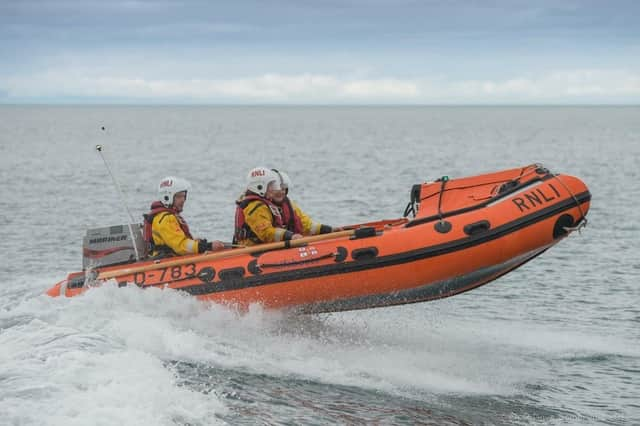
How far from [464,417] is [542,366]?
1.67 meters

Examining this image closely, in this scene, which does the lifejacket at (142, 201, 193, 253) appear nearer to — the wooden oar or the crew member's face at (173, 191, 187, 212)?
the crew member's face at (173, 191, 187, 212)

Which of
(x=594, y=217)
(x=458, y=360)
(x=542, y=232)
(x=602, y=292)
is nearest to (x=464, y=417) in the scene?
(x=458, y=360)

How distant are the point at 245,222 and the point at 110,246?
1.54 meters

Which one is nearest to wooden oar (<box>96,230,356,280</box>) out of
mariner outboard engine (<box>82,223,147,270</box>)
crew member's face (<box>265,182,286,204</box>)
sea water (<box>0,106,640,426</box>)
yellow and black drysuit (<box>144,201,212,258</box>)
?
yellow and black drysuit (<box>144,201,212,258</box>)

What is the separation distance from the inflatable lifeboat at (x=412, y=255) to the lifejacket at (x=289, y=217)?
0.60 meters

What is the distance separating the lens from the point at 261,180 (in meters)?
8.57

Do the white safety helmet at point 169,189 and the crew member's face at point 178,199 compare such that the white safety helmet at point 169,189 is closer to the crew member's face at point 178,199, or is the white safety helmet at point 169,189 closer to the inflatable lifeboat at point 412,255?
the crew member's face at point 178,199

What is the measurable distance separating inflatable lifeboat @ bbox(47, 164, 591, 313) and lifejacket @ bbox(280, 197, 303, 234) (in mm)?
600

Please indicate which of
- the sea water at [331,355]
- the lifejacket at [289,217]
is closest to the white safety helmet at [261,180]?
the lifejacket at [289,217]

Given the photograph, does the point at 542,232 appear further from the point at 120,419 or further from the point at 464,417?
the point at 120,419

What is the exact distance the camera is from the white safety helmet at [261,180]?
8.55 m

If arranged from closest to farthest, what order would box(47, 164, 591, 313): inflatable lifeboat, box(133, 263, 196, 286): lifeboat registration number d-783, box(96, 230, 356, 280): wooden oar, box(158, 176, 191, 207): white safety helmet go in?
box(47, 164, 591, 313): inflatable lifeboat, box(96, 230, 356, 280): wooden oar, box(133, 263, 196, 286): lifeboat registration number d-783, box(158, 176, 191, 207): white safety helmet

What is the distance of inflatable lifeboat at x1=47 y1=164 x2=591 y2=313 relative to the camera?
26.0 ft

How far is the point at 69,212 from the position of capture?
1936 centimetres
